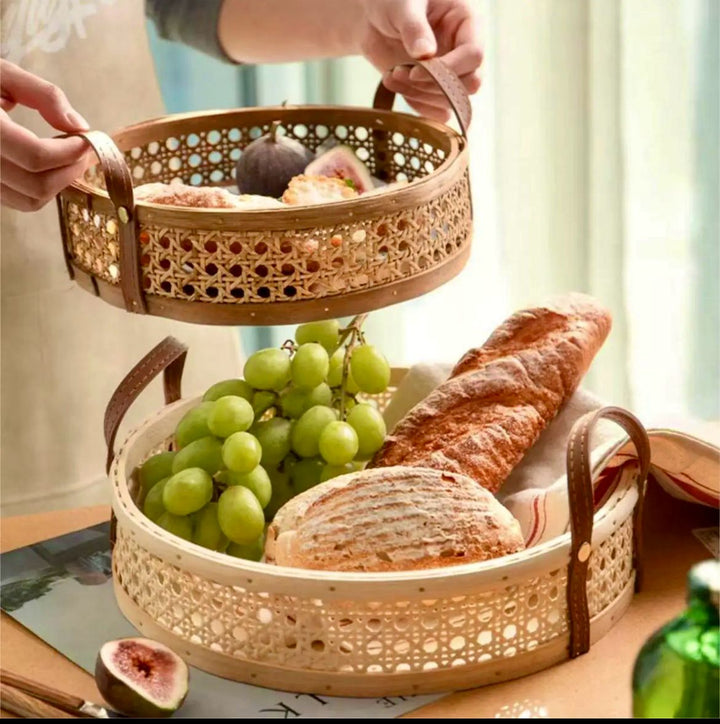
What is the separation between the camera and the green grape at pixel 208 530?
1.13m

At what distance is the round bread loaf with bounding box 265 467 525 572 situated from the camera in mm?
998

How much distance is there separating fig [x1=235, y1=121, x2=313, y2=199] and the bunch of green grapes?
0.54 feet

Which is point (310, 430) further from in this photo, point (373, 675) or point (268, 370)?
point (373, 675)

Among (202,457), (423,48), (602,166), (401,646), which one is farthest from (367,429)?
(602,166)

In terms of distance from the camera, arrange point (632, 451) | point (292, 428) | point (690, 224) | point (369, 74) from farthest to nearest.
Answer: point (369, 74)
point (690, 224)
point (292, 428)
point (632, 451)

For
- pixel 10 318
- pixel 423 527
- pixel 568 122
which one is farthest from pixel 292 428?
pixel 568 122

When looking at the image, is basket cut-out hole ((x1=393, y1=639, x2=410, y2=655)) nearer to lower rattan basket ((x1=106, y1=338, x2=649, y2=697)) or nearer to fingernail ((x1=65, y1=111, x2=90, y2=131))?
lower rattan basket ((x1=106, y1=338, x2=649, y2=697))

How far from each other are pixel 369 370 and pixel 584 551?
35cm

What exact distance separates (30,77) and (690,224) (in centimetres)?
154

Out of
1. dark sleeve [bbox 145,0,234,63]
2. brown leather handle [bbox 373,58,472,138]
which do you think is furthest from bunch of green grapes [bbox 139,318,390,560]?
dark sleeve [bbox 145,0,234,63]

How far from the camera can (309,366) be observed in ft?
4.05

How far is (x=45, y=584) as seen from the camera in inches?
46.6

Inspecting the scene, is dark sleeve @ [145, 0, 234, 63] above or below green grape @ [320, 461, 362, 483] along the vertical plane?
above

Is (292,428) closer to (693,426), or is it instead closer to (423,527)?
(423,527)
